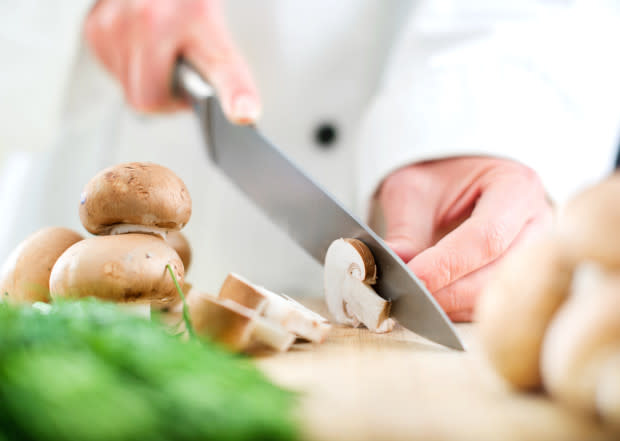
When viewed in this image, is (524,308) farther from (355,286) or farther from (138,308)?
(138,308)

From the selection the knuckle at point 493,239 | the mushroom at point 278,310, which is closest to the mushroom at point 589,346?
the mushroom at point 278,310

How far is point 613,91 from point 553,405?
3.87 feet

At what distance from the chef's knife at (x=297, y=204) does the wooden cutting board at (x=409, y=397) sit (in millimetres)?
53

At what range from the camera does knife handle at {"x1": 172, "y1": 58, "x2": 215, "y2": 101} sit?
1.50 meters

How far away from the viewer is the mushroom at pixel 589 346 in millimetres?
500

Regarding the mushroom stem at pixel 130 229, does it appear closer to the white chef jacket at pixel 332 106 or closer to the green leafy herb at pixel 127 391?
the green leafy herb at pixel 127 391

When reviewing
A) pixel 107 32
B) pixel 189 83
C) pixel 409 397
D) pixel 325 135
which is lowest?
pixel 409 397

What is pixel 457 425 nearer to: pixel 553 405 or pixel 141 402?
pixel 553 405

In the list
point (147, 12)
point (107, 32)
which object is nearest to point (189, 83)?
point (147, 12)

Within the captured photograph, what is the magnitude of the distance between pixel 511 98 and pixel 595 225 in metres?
1.01

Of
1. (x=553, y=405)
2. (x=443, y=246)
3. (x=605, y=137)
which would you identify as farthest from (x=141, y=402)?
(x=605, y=137)

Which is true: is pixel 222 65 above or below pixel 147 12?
below

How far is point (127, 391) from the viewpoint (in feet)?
1.50

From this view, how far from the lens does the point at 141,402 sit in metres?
0.45
